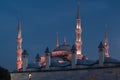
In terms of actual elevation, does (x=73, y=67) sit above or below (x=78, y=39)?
below

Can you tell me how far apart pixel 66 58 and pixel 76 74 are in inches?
656

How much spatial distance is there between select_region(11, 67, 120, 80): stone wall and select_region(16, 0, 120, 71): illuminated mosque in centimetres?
92

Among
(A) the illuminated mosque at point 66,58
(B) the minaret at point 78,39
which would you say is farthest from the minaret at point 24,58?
(B) the minaret at point 78,39

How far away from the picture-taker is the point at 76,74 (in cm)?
5441

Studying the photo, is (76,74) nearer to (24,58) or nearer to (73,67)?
(73,67)

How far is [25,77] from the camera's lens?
60281 mm

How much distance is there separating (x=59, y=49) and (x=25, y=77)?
14.8 metres

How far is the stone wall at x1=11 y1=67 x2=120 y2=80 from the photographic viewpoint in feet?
161

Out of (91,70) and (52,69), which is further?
(52,69)

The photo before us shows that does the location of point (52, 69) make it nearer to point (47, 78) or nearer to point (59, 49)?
point (47, 78)

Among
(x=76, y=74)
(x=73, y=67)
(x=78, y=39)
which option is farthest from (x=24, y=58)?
(x=78, y=39)

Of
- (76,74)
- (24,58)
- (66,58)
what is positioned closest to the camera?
(76,74)

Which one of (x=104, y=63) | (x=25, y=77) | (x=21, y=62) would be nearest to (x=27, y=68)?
(x=25, y=77)

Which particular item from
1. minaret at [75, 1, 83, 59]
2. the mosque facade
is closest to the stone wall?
the mosque facade
